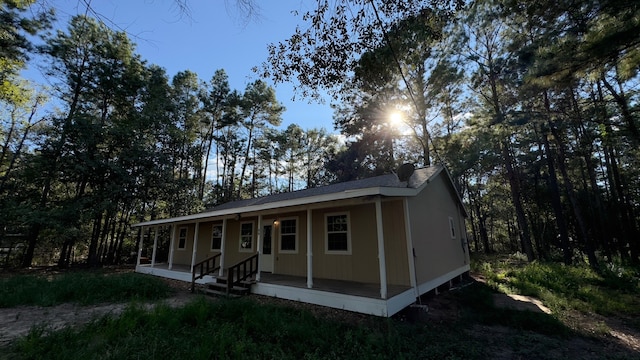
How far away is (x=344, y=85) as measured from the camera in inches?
188

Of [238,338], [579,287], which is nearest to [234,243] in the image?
[238,338]

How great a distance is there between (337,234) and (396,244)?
1.82 metres

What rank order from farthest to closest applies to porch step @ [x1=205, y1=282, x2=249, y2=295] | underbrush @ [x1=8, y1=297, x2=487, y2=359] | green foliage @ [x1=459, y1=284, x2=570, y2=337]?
1. porch step @ [x1=205, y1=282, x2=249, y2=295]
2. green foliage @ [x1=459, y1=284, x2=570, y2=337]
3. underbrush @ [x1=8, y1=297, x2=487, y2=359]

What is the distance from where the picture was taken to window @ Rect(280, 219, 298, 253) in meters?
9.02

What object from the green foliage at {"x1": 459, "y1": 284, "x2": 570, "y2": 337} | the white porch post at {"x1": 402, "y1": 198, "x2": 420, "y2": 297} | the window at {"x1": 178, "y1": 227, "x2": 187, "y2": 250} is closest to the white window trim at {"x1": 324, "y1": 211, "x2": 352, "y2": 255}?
the white porch post at {"x1": 402, "y1": 198, "x2": 420, "y2": 297}

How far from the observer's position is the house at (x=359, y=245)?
5.99m

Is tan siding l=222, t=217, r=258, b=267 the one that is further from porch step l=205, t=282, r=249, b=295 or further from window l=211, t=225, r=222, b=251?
porch step l=205, t=282, r=249, b=295

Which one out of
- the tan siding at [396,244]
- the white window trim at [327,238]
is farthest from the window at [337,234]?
the tan siding at [396,244]

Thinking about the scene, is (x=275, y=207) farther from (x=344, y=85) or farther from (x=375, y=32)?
(x=375, y=32)

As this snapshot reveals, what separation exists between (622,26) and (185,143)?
2159 centimetres

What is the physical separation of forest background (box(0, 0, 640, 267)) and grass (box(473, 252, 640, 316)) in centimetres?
224

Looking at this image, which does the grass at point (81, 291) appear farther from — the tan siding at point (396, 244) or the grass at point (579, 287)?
the grass at point (579, 287)

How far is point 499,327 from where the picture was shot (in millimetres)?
5594

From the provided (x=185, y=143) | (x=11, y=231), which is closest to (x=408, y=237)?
(x=185, y=143)
